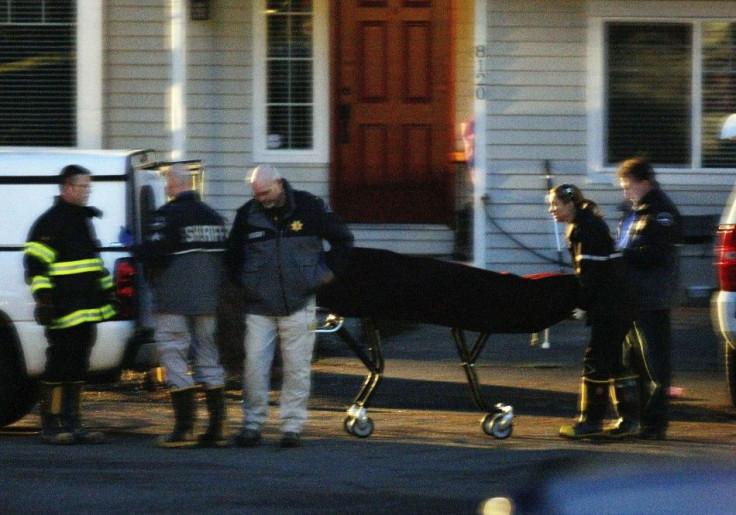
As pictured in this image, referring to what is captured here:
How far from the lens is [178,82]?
14531 millimetres

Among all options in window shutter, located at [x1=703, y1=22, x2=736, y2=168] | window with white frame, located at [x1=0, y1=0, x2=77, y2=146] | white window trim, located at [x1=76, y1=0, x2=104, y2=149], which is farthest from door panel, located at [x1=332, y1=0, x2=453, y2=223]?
window with white frame, located at [x1=0, y1=0, x2=77, y2=146]

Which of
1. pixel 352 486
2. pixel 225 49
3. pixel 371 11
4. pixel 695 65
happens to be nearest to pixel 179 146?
pixel 225 49

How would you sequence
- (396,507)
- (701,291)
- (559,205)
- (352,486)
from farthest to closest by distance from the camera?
(701,291)
(559,205)
(352,486)
(396,507)

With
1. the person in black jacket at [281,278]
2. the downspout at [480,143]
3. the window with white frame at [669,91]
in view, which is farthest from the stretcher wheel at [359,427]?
the window with white frame at [669,91]

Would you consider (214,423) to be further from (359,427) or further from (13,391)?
(13,391)

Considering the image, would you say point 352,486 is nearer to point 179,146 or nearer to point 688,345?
point 688,345

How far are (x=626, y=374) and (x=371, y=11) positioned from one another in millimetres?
7243

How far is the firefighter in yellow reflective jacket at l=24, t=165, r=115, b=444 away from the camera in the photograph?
27.4 feet

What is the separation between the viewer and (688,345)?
12766 mm

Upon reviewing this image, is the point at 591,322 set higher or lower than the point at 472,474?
higher

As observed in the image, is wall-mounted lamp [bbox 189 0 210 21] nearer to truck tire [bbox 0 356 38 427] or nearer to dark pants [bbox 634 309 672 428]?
truck tire [bbox 0 356 38 427]

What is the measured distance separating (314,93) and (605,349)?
23.3ft

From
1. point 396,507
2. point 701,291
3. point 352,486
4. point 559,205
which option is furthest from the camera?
point 701,291

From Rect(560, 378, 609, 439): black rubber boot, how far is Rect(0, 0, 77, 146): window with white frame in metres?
7.97
